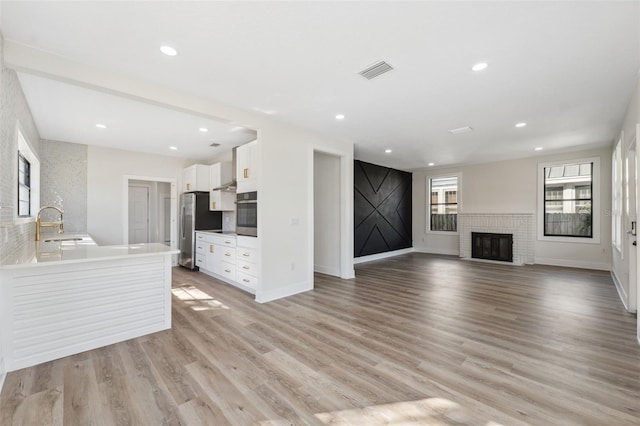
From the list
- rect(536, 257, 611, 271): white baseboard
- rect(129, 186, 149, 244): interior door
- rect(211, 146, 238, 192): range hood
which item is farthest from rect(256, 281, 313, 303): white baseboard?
rect(536, 257, 611, 271): white baseboard

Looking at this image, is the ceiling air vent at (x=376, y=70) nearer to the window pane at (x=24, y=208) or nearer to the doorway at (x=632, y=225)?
the doorway at (x=632, y=225)

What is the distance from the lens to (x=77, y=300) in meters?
2.44

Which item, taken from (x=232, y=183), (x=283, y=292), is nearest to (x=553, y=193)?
(x=283, y=292)

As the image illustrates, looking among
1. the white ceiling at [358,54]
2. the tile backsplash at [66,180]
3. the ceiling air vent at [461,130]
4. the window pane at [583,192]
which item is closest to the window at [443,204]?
the window pane at [583,192]

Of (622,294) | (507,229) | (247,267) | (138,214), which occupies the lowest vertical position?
(622,294)

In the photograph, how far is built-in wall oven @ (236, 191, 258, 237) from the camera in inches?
162

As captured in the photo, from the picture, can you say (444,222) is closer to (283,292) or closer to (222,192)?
(283,292)

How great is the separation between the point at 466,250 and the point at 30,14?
8.61 metres

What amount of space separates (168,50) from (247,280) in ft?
10.2

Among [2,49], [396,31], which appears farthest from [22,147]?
[396,31]

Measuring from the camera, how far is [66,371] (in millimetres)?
2156

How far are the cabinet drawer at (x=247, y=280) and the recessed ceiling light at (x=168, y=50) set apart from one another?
291cm

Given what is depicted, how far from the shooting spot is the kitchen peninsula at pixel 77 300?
2.17 metres

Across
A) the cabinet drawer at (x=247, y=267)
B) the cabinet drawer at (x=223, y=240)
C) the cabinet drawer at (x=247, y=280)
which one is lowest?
the cabinet drawer at (x=247, y=280)
